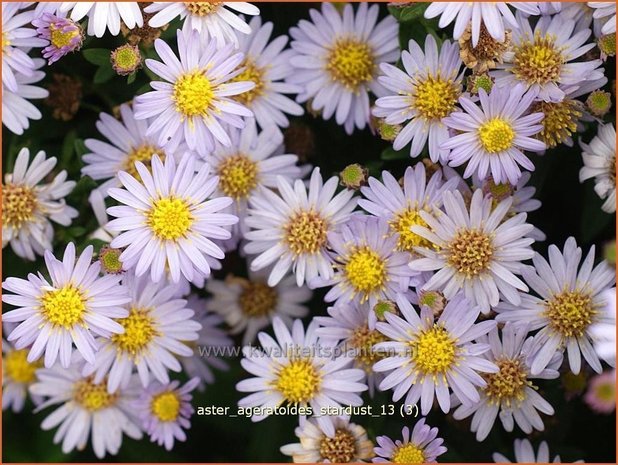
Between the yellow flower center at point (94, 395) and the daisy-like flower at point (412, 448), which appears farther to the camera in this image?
the yellow flower center at point (94, 395)

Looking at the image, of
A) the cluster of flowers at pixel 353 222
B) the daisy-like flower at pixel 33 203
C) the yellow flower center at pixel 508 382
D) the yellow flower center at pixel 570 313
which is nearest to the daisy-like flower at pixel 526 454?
the cluster of flowers at pixel 353 222

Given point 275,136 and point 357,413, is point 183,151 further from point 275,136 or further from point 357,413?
point 357,413

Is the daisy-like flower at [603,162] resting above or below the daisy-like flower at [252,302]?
above

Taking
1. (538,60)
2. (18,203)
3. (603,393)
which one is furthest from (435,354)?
(18,203)

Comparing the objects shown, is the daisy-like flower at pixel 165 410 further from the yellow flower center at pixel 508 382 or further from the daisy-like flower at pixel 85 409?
the yellow flower center at pixel 508 382

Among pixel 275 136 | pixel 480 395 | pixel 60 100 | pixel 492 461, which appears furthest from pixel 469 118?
pixel 60 100

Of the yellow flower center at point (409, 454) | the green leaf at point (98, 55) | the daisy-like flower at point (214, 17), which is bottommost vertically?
the yellow flower center at point (409, 454)

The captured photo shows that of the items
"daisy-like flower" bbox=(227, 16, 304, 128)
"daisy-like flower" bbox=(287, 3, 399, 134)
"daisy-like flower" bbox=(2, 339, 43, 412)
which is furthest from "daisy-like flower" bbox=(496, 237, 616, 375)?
"daisy-like flower" bbox=(2, 339, 43, 412)
